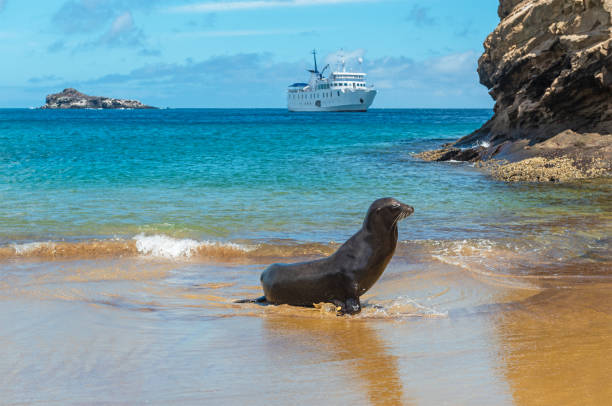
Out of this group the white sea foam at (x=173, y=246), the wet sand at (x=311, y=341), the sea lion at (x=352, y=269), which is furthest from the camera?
the white sea foam at (x=173, y=246)

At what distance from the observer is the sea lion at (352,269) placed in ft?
20.2

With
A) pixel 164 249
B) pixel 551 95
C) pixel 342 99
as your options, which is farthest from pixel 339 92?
pixel 164 249

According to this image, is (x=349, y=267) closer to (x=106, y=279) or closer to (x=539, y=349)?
(x=539, y=349)

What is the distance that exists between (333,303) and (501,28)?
22.7 m

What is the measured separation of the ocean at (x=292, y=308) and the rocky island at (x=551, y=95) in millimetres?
2190

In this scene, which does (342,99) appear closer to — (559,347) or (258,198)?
(258,198)

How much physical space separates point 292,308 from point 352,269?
755 mm

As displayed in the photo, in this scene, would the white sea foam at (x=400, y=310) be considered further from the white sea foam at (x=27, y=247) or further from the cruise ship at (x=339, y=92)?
the cruise ship at (x=339, y=92)

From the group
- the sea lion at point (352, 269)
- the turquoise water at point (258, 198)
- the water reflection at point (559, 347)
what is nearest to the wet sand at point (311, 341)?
the water reflection at point (559, 347)

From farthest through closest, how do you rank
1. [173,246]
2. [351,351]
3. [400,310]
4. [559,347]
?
[173,246] < [400,310] < [351,351] < [559,347]

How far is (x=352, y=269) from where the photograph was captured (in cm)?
620

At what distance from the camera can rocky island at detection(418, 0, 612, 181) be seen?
18.8 m

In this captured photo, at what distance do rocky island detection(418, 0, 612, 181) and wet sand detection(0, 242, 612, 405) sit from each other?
1164 centimetres

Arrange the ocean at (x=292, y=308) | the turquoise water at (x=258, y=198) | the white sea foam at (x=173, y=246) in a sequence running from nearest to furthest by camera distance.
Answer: the ocean at (x=292, y=308) → the white sea foam at (x=173, y=246) → the turquoise water at (x=258, y=198)
